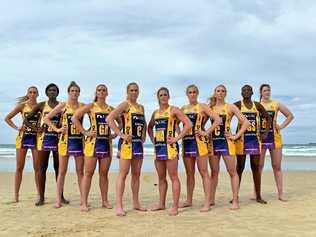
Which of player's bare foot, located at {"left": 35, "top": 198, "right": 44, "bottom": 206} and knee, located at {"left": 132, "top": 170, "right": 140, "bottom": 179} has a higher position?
knee, located at {"left": 132, "top": 170, "right": 140, "bottom": 179}

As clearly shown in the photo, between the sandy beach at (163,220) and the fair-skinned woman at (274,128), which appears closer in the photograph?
the sandy beach at (163,220)

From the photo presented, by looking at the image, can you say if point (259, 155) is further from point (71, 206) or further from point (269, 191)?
point (71, 206)

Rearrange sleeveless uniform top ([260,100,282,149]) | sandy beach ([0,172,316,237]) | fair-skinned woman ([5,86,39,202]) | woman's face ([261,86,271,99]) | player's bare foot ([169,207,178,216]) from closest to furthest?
sandy beach ([0,172,316,237]), player's bare foot ([169,207,178,216]), fair-skinned woman ([5,86,39,202]), sleeveless uniform top ([260,100,282,149]), woman's face ([261,86,271,99])

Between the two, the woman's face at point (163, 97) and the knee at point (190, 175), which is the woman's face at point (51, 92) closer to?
the woman's face at point (163, 97)

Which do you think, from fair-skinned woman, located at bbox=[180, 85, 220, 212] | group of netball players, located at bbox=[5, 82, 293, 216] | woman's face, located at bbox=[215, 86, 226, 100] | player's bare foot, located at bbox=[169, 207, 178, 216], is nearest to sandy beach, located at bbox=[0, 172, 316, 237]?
player's bare foot, located at bbox=[169, 207, 178, 216]

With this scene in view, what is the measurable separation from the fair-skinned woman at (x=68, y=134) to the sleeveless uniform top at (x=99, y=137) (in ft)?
0.95

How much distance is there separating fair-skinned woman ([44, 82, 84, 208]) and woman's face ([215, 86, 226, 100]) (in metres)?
2.41

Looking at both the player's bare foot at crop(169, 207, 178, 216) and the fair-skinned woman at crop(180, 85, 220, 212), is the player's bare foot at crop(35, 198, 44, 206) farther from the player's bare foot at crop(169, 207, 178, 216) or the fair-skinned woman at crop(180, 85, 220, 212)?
the fair-skinned woman at crop(180, 85, 220, 212)

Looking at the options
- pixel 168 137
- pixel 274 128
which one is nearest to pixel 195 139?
pixel 168 137

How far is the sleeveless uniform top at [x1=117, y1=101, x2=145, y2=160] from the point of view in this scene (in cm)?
649

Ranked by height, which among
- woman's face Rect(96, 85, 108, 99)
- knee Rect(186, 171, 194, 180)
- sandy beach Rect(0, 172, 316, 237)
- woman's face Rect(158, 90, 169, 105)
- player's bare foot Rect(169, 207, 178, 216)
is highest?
woman's face Rect(96, 85, 108, 99)

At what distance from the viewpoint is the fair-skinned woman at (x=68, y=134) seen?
689cm

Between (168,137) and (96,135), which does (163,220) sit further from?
(96,135)

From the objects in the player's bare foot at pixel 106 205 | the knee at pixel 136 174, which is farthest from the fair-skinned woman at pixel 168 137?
the player's bare foot at pixel 106 205
